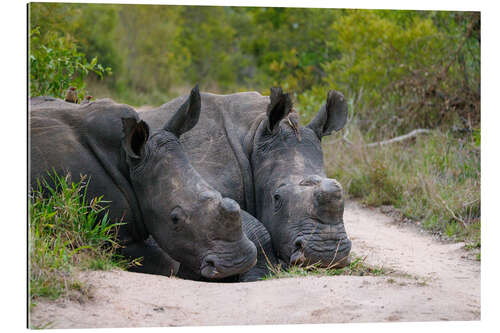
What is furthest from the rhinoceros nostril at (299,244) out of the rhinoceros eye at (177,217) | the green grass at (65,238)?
the green grass at (65,238)

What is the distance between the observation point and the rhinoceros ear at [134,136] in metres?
5.80

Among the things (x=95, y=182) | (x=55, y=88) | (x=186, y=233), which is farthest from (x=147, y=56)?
(x=186, y=233)

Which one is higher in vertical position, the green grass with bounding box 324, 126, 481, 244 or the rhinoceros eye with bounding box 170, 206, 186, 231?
the rhinoceros eye with bounding box 170, 206, 186, 231

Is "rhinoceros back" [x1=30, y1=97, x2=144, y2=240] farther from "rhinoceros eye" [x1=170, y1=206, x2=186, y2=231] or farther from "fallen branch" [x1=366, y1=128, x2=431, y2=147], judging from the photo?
"fallen branch" [x1=366, y1=128, x2=431, y2=147]

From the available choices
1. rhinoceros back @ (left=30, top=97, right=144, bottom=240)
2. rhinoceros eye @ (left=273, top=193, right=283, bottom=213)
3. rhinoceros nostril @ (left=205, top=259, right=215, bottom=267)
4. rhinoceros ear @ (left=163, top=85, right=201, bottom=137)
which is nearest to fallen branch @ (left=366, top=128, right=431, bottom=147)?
rhinoceros eye @ (left=273, top=193, right=283, bottom=213)

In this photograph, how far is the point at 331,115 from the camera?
7.20 meters

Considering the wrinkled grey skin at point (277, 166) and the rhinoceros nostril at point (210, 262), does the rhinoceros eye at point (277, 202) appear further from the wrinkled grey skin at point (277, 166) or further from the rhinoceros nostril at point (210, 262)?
the rhinoceros nostril at point (210, 262)

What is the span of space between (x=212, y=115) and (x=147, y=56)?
5.01 ft

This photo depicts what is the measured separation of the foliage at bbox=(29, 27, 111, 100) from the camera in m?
7.62

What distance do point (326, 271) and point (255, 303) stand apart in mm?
928

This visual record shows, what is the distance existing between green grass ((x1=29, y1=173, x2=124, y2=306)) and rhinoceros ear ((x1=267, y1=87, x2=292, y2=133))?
5.53ft

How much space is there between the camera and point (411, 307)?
536cm

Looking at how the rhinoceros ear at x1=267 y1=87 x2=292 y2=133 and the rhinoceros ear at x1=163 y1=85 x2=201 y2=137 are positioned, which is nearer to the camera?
the rhinoceros ear at x1=163 y1=85 x2=201 y2=137

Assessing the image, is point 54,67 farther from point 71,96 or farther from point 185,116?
point 185,116
